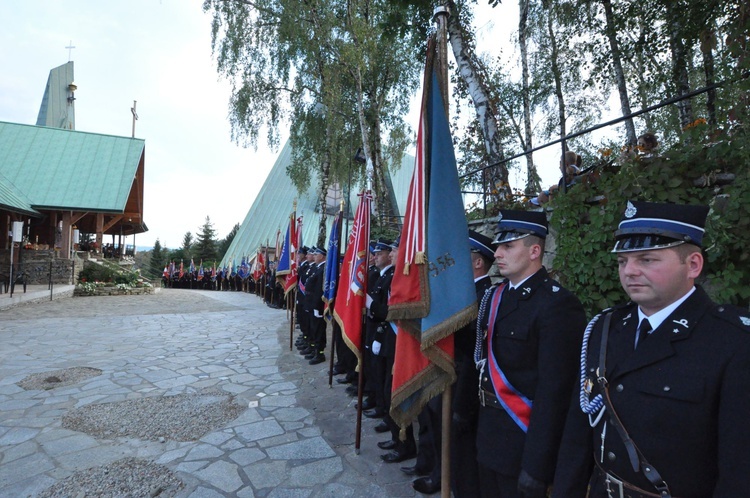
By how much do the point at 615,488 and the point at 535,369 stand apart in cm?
63

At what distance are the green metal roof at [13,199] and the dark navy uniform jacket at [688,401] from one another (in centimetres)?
2069

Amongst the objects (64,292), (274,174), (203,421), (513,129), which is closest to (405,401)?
(203,421)

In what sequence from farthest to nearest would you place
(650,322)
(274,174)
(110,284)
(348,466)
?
(274,174), (110,284), (348,466), (650,322)

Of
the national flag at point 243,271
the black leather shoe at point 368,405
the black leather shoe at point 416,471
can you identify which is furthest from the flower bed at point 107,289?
the black leather shoe at point 416,471

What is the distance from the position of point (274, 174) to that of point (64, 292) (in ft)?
77.6

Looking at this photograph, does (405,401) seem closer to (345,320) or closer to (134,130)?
(345,320)

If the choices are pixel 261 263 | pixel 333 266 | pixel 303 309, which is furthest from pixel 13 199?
pixel 333 266

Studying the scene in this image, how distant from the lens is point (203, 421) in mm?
4312

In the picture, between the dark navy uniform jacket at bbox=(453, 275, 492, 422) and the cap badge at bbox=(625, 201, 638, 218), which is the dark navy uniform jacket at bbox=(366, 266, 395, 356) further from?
the cap badge at bbox=(625, 201, 638, 218)

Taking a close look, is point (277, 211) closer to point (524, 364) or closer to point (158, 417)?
point (158, 417)

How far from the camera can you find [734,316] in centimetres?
132

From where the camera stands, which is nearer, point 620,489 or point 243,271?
point 620,489

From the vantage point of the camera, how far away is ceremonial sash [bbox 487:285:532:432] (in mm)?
1995

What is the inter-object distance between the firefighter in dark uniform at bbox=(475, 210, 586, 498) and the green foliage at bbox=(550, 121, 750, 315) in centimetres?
148
